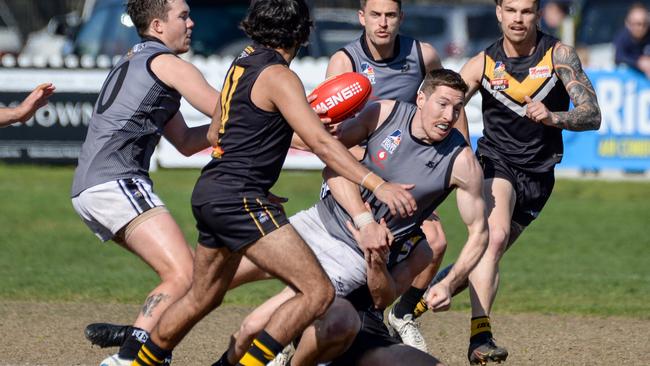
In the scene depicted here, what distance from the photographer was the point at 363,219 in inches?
254

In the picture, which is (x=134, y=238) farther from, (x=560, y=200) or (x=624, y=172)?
(x=624, y=172)

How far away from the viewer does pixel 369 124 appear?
689cm

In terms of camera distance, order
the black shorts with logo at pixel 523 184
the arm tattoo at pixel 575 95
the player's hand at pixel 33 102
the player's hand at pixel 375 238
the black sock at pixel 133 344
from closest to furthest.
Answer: the player's hand at pixel 375 238
the black sock at pixel 133 344
the player's hand at pixel 33 102
the arm tattoo at pixel 575 95
the black shorts with logo at pixel 523 184

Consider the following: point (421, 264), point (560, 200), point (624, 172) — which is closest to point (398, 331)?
point (421, 264)

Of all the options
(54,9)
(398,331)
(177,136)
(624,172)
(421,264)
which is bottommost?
(54,9)

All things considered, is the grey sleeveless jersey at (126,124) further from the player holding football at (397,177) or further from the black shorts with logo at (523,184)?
the black shorts with logo at (523,184)

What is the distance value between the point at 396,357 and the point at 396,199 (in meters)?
1.08

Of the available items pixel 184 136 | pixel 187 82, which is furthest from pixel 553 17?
pixel 187 82

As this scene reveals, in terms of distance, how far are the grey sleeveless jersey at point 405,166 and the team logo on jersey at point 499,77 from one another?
1356 mm

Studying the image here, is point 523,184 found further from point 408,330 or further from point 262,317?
point 262,317

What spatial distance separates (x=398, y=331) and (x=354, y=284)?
157 centimetres

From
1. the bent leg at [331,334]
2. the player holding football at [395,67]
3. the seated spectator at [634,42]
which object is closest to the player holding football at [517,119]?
the player holding football at [395,67]

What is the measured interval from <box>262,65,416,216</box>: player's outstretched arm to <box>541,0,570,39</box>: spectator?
1592 centimetres

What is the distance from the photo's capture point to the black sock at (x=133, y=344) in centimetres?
677
